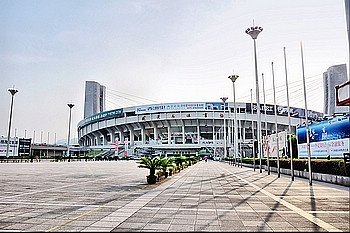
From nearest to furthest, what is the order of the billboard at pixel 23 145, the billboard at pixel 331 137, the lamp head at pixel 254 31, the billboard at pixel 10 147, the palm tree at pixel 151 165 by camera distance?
the palm tree at pixel 151 165 < the billboard at pixel 331 137 < the lamp head at pixel 254 31 < the billboard at pixel 10 147 < the billboard at pixel 23 145

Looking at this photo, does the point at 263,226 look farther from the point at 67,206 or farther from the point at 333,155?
the point at 333,155

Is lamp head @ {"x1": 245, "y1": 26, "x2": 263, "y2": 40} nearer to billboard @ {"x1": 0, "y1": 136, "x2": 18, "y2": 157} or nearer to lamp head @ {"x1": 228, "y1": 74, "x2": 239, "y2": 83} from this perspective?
lamp head @ {"x1": 228, "y1": 74, "x2": 239, "y2": 83}

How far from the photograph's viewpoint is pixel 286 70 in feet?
64.4

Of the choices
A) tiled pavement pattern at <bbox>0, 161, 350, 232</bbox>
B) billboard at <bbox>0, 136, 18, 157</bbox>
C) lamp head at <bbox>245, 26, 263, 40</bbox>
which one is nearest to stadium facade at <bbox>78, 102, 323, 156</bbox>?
billboard at <bbox>0, 136, 18, 157</bbox>

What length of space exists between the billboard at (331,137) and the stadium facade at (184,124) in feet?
204

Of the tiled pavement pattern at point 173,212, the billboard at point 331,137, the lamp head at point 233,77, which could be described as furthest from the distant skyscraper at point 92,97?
the tiled pavement pattern at point 173,212

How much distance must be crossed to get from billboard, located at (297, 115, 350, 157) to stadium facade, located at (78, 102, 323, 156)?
204 ft

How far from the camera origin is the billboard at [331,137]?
2084 centimetres

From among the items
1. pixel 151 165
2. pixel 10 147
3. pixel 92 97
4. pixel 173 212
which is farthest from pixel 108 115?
pixel 173 212

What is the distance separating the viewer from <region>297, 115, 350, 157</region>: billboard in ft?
68.4

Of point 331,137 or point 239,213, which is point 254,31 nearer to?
point 331,137

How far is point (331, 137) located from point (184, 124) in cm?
7684

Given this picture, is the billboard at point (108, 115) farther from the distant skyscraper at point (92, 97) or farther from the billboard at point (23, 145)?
the billboard at point (23, 145)

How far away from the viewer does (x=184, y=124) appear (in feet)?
324
